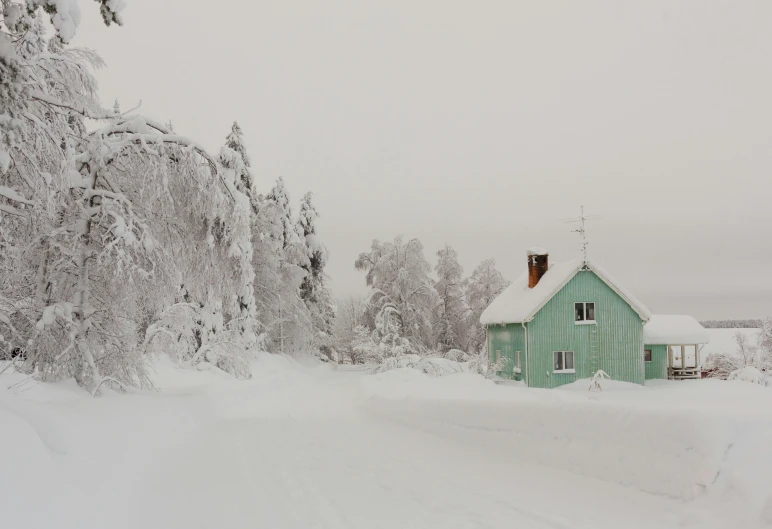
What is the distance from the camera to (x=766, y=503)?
4805mm

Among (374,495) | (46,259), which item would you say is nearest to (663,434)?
(374,495)

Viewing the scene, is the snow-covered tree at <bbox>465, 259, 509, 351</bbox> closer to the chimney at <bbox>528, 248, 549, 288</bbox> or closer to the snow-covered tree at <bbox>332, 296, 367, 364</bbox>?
the snow-covered tree at <bbox>332, 296, 367, 364</bbox>

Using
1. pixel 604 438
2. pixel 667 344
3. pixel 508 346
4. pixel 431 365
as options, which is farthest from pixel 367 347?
pixel 604 438

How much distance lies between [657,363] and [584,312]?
6.72m

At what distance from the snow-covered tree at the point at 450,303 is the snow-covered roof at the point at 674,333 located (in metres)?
18.0

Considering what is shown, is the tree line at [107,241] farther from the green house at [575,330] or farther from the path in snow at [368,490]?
the green house at [575,330]

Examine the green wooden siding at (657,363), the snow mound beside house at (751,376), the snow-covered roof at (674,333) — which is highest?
the snow-covered roof at (674,333)

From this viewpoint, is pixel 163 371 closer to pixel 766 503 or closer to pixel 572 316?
pixel 572 316

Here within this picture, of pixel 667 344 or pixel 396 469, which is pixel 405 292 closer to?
pixel 667 344

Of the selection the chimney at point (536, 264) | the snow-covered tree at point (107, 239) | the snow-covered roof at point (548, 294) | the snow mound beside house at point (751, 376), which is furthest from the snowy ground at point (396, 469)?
the snow mound beside house at point (751, 376)

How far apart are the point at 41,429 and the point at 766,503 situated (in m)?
7.39

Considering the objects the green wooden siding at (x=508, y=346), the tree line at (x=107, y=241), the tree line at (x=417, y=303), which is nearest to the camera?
the tree line at (x=107, y=241)

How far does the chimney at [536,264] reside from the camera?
1245 inches

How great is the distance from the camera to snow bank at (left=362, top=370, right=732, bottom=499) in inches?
235
